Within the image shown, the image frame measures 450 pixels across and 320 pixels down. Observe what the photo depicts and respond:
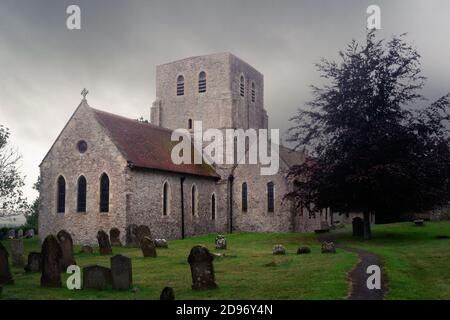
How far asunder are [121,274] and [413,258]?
1163cm

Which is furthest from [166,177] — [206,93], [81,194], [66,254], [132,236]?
[66,254]

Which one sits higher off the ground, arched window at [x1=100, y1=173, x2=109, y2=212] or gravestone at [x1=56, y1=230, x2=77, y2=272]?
arched window at [x1=100, y1=173, x2=109, y2=212]

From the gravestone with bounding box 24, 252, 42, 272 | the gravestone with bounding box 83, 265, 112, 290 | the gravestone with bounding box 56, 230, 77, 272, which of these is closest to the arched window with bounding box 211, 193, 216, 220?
the gravestone with bounding box 56, 230, 77, 272

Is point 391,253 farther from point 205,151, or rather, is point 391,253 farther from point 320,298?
point 205,151

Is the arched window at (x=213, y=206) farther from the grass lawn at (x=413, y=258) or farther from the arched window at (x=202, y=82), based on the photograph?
the grass lawn at (x=413, y=258)

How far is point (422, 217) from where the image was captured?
136ft

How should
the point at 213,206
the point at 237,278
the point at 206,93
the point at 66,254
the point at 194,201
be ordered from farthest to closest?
the point at 206,93 → the point at 213,206 → the point at 194,201 → the point at 66,254 → the point at 237,278

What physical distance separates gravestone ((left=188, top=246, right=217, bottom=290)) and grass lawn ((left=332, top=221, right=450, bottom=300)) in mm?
4358

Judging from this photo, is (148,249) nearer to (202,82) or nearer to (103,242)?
(103,242)

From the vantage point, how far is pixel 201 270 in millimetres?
13031

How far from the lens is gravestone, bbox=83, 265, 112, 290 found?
1341 cm

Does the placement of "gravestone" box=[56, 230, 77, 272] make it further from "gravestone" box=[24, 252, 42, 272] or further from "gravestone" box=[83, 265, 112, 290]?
"gravestone" box=[83, 265, 112, 290]
